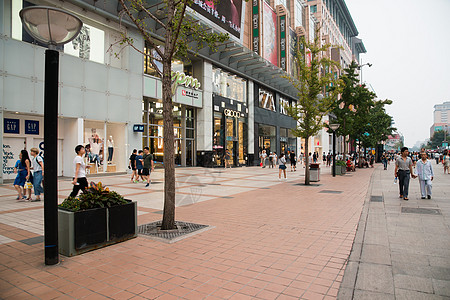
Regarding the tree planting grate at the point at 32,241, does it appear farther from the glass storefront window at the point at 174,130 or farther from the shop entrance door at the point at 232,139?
the shop entrance door at the point at 232,139

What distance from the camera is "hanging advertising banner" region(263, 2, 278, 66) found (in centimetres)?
3716

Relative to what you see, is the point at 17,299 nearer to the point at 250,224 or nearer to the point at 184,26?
the point at 250,224

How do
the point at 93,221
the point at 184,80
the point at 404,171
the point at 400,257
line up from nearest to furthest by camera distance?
the point at 400,257
the point at 93,221
the point at 404,171
the point at 184,80

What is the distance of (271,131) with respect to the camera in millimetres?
40781

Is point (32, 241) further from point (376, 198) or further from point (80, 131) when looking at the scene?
point (80, 131)

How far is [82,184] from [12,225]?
2.19m

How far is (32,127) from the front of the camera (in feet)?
53.1

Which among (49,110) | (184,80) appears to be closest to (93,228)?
(49,110)

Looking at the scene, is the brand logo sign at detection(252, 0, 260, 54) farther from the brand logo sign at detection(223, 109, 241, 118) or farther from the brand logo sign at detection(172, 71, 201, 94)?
the brand logo sign at detection(172, 71, 201, 94)

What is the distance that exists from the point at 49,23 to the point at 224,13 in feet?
83.2

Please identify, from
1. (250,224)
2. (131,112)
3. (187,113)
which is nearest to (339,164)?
(187,113)

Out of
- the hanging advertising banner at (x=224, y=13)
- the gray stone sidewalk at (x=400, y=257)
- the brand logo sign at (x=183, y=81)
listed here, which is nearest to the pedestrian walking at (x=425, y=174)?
the gray stone sidewalk at (x=400, y=257)

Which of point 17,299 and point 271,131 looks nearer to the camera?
point 17,299

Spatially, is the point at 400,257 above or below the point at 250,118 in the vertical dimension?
below
